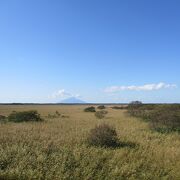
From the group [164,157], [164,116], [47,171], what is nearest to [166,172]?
[164,157]

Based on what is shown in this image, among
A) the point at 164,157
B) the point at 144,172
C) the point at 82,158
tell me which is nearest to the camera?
the point at 144,172

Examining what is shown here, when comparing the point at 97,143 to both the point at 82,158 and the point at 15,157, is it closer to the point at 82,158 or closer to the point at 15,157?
the point at 82,158

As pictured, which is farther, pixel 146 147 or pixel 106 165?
pixel 146 147

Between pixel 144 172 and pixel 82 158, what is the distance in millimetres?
2704

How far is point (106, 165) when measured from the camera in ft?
38.1

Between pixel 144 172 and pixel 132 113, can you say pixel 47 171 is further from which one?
pixel 132 113

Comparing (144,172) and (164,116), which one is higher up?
(164,116)

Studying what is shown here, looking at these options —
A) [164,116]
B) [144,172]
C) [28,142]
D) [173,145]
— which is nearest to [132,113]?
[164,116]

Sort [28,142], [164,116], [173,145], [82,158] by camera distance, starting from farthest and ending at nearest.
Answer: [164,116] < [173,145] < [28,142] < [82,158]

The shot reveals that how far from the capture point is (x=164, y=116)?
25422 millimetres

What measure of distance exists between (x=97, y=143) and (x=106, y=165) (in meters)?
4.20

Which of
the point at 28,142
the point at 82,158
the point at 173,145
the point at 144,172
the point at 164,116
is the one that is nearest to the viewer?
the point at 144,172

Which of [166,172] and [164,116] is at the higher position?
[164,116]

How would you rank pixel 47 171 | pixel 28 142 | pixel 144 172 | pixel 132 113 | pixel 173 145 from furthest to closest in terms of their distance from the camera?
pixel 132 113
pixel 173 145
pixel 28 142
pixel 144 172
pixel 47 171
